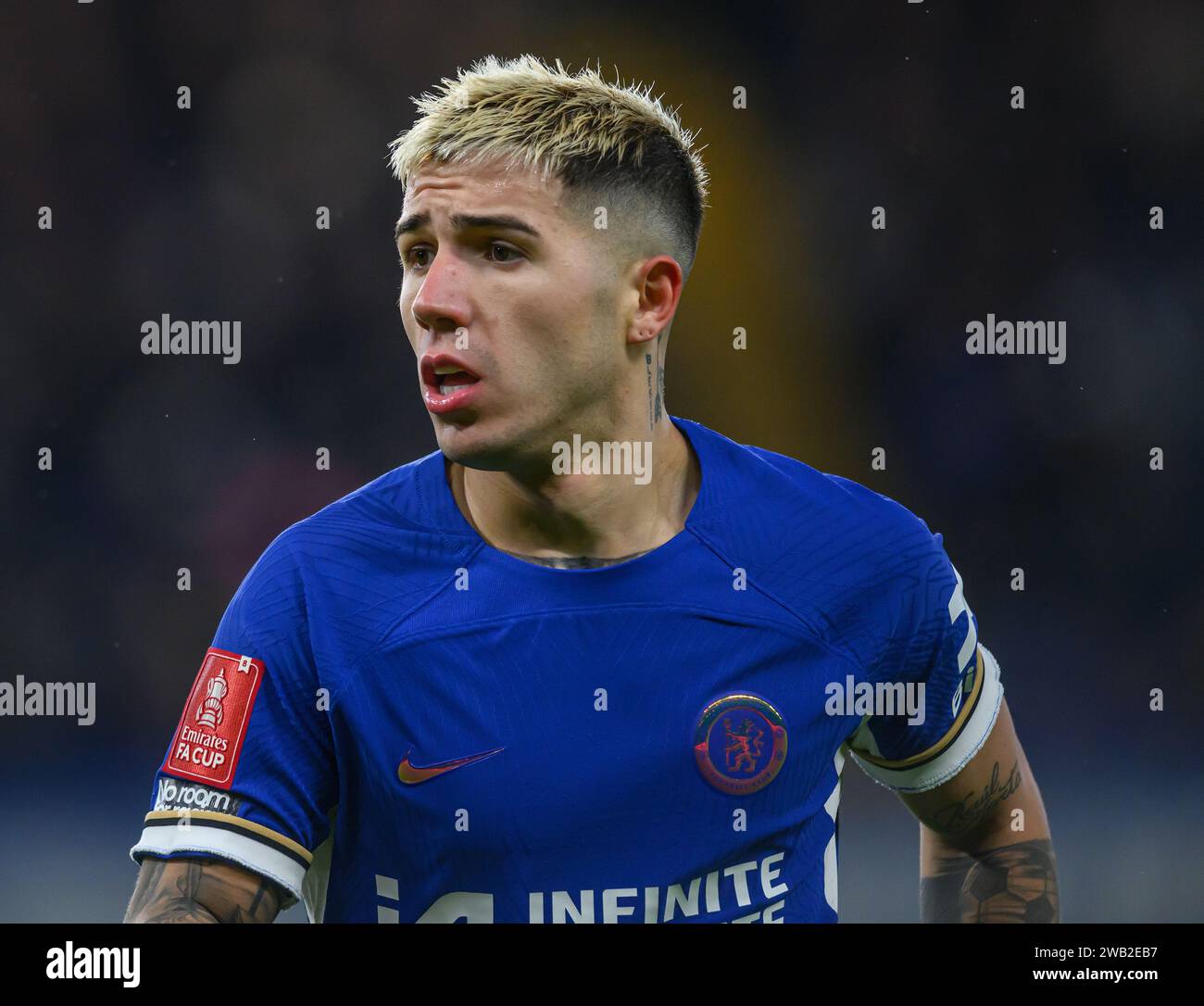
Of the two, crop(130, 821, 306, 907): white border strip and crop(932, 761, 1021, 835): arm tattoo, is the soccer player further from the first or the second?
crop(932, 761, 1021, 835): arm tattoo

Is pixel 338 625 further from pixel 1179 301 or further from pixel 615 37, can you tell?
pixel 1179 301

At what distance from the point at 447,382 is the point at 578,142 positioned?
22.4 inches

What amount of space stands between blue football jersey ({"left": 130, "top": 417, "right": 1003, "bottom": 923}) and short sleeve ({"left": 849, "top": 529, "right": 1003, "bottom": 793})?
4 cm

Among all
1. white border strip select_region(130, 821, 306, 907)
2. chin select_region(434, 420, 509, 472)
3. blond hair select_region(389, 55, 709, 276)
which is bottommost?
white border strip select_region(130, 821, 306, 907)

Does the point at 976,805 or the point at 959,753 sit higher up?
the point at 959,753

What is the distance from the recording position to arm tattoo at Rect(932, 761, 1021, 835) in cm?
376

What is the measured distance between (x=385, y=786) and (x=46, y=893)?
3474 mm

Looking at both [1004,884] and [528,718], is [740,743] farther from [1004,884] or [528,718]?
[1004,884]

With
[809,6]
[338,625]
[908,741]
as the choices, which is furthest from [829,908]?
[809,6]

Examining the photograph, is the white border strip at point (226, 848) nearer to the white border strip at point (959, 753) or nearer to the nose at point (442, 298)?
the nose at point (442, 298)

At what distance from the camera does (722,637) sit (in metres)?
3.29

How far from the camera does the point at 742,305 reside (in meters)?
6.98

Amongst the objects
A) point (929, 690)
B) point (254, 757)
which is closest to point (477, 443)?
point (254, 757)

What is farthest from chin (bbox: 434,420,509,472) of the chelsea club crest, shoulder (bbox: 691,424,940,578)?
the chelsea club crest
